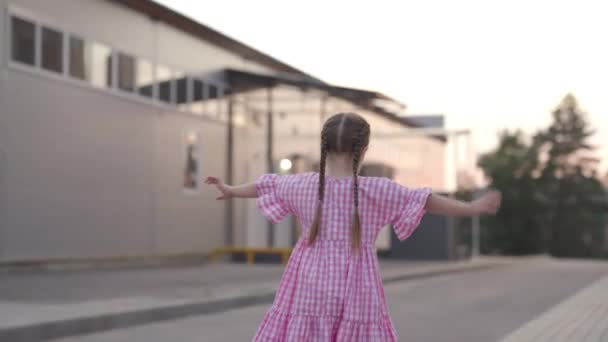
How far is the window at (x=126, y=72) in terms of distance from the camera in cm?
2227

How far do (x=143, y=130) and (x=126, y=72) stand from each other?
1.56m

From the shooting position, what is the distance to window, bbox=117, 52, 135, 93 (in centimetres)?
2227

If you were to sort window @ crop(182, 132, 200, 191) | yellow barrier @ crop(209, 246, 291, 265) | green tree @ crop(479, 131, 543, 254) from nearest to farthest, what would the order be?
yellow barrier @ crop(209, 246, 291, 265), window @ crop(182, 132, 200, 191), green tree @ crop(479, 131, 543, 254)

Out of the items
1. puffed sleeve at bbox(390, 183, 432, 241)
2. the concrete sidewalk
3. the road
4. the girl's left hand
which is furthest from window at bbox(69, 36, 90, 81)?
the girl's left hand

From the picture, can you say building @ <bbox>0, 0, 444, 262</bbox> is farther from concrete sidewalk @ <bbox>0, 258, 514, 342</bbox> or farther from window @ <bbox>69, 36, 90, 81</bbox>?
concrete sidewalk @ <bbox>0, 258, 514, 342</bbox>

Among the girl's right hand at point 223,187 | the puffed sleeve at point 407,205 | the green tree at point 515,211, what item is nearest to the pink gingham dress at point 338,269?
the puffed sleeve at point 407,205

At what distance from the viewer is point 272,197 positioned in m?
3.70

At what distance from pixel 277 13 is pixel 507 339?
361cm

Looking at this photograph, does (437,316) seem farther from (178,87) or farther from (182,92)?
(182,92)

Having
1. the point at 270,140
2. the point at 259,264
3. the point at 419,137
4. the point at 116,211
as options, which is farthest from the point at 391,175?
the point at 116,211

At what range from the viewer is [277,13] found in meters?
9.00

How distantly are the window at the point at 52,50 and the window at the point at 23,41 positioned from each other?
36 centimetres

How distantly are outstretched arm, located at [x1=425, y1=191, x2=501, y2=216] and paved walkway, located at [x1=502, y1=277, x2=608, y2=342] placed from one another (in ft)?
16.8

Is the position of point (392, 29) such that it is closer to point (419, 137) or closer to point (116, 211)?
point (116, 211)
